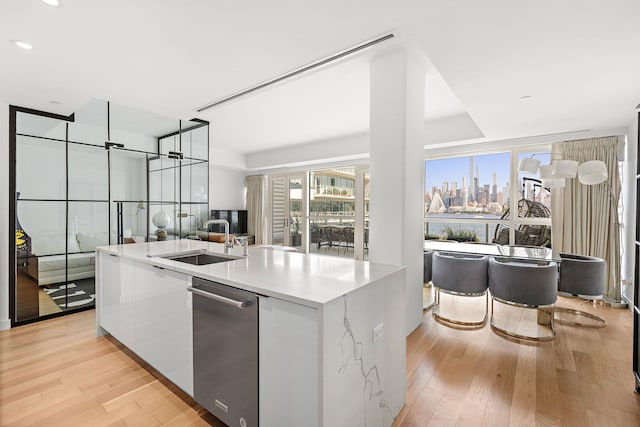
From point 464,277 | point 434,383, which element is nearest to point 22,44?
point 434,383

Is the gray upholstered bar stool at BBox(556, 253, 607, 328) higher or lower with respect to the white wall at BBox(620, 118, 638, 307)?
lower

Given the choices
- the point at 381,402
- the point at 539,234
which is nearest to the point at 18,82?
the point at 381,402

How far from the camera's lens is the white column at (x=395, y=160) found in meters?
2.69

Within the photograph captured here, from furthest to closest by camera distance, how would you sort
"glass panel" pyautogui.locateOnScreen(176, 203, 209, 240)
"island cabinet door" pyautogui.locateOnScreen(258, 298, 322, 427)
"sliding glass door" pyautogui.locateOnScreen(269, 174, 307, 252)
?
1. "sliding glass door" pyautogui.locateOnScreen(269, 174, 307, 252)
2. "glass panel" pyautogui.locateOnScreen(176, 203, 209, 240)
3. "island cabinet door" pyautogui.locateOnScreen(258, 298, 322, 427)

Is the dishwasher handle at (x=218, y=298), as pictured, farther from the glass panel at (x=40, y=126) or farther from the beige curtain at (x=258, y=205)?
the beige curtain at (x=258, y=205)

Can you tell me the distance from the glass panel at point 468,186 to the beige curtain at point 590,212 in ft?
2.36

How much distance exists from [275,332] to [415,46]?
2.59 m

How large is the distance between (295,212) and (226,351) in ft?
20.3

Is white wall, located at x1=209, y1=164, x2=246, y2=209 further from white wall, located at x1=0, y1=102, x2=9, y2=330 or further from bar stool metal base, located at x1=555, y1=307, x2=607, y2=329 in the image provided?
bar stool metal base, located at x1=555, y1=307, x2=607, y2=329

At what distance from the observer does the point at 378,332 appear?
4.99ft

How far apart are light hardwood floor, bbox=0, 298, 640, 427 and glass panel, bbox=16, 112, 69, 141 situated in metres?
2.10

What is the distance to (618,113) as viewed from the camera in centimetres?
342

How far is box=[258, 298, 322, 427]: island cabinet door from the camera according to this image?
120 cm

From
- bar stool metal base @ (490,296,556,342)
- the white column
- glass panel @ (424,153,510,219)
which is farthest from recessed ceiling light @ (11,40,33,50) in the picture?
glass panel @ (424,153,510,219)
